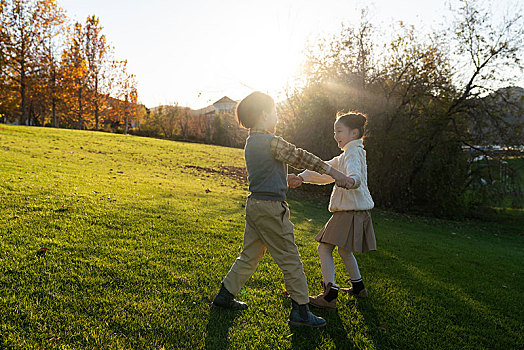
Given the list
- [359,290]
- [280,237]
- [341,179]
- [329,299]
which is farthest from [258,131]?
[359,290]

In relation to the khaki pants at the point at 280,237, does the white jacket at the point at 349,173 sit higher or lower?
higher

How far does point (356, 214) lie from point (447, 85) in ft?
42.7

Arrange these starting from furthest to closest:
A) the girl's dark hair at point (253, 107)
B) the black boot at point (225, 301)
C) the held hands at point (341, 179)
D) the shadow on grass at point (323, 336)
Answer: the black boot at point (225, 301), the girl's dark hair at point (253, 107), the held hands at point (341, 179), the shadow on grass at point (323, 336)

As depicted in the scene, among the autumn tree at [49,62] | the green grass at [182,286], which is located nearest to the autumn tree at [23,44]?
the autumn tree at [49,62]

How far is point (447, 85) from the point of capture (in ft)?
44.8

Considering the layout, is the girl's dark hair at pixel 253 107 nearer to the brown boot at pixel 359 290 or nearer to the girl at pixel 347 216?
the girl at pixel 347 216

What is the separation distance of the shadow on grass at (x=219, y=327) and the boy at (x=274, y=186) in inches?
21.7

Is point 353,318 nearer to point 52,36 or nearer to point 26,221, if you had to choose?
point 26,221

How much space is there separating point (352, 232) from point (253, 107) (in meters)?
1.61

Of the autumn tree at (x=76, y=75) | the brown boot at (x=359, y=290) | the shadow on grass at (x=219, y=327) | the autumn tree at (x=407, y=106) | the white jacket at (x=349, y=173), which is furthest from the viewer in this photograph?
the autumn tree at (x=76, y=75)

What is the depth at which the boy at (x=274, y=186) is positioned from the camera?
2736 mm

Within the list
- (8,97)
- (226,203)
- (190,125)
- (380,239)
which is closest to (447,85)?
(380,239)

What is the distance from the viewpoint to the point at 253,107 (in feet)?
9.42

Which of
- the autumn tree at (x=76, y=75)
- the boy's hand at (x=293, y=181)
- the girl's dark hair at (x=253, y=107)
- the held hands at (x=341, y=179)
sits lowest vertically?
the boy's hand at (x=293, y=181)
